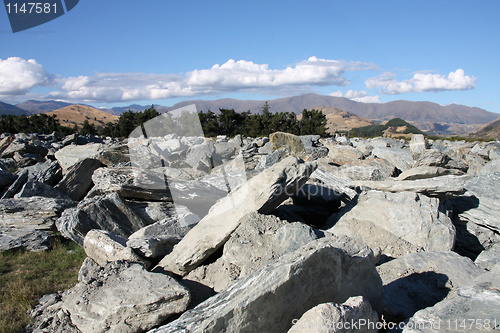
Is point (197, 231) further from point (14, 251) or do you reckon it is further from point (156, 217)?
point (14, 251)

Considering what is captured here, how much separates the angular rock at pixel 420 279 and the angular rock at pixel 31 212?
25.0 feet

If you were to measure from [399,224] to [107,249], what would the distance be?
17.0ft

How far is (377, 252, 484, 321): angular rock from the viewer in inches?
162

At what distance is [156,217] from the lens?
7941 mm

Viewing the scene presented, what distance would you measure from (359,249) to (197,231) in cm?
263

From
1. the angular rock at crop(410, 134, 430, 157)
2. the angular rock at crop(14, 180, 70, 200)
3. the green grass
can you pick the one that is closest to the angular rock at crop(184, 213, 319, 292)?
the green grass

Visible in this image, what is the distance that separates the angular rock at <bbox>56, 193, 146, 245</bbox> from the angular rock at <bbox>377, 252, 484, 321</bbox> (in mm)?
5437

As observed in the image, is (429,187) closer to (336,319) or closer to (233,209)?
(233,209)

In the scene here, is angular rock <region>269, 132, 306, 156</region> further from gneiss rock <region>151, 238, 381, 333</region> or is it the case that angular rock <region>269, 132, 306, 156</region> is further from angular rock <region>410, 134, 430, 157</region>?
gneiss rock <region>151, 238, 381, 333</region>

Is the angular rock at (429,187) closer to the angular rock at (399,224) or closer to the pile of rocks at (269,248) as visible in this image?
the pile of rocks at (269,248)

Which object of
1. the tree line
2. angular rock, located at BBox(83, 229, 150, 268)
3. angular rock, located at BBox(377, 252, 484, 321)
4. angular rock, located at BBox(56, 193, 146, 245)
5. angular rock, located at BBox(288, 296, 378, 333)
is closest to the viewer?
angular rock, located at BBox(288, 296, 378, 333)

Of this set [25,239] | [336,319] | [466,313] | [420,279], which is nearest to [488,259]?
[420,279]

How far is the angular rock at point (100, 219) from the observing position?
7.00 metres

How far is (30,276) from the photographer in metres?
6.00
